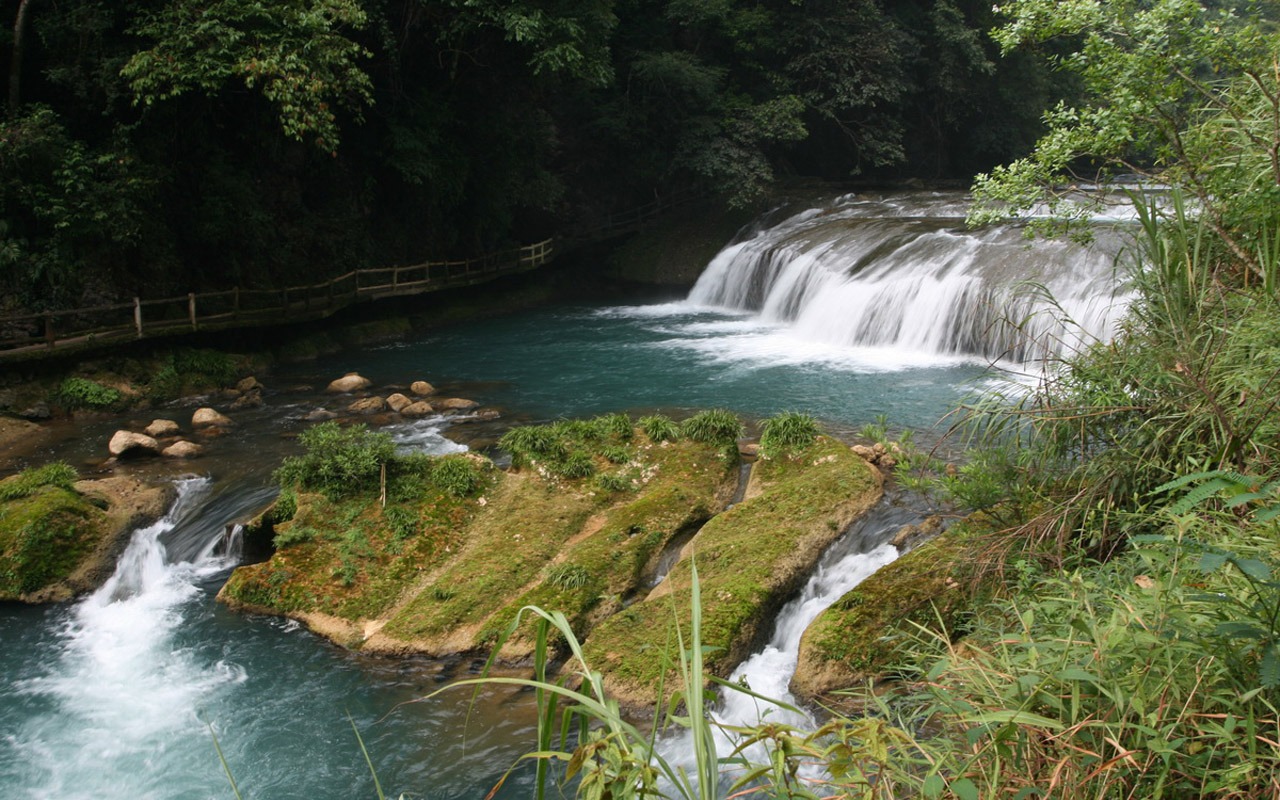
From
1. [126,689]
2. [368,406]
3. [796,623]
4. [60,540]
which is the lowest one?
[126,689]

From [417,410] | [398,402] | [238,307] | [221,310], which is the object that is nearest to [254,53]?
[238,307]

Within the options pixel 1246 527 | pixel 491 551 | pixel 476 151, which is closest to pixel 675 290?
pixel 476 151

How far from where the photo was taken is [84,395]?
13.5m

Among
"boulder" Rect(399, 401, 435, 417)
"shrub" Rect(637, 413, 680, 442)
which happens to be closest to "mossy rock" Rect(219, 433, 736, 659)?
"shrub" Rect(637, 413, 680, 442)

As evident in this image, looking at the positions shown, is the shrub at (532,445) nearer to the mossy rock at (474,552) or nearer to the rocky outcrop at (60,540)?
the mossy rock at (474,552)

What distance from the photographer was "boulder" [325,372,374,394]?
48.2ft

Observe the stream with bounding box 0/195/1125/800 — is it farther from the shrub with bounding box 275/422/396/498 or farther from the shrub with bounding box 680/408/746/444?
the shrub with bounding box 680/408/746/444

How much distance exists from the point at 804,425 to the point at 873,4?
19.7 meters

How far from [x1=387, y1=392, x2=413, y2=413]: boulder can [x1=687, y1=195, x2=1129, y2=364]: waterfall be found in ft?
26.2

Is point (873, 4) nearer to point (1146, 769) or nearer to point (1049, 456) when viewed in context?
point (1049, 456)

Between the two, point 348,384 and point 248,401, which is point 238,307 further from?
point 348,384

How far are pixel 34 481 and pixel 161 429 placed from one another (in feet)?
9.04

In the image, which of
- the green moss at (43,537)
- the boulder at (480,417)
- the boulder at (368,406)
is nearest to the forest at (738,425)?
the green moss at (43,537)

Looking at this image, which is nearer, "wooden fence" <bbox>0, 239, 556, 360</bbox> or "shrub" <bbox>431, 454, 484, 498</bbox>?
"shrub" <bbox>431, 454, 484, 498</bbox>
